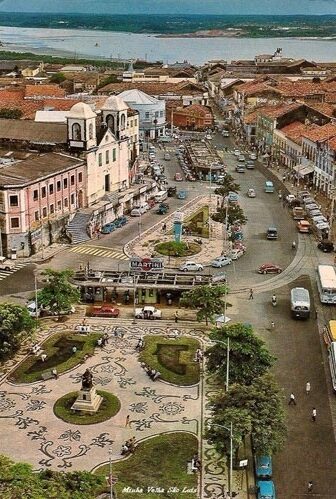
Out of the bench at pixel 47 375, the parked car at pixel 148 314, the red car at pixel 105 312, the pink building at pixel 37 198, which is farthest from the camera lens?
the pink building at pixel 37 198

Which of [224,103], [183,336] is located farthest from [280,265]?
[224,103]

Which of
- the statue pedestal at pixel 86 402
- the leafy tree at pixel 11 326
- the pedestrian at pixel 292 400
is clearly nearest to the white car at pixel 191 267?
the leafy tree at pixel 11 326

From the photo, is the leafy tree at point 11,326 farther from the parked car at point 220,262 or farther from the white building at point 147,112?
the white building at point 147,112

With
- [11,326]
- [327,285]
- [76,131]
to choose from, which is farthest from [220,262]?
[11,326]

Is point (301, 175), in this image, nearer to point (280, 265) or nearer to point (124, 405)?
point (280, 265)

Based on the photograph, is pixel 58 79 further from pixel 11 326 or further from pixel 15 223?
pixel 11 326
